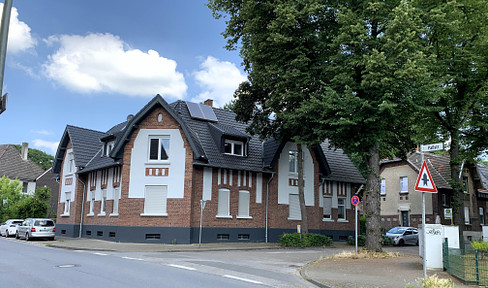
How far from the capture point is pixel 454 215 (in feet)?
81.3

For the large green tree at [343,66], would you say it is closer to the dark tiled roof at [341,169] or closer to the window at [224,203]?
the window at [224,203]

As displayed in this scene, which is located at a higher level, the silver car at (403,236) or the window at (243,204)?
the window at (243,204)

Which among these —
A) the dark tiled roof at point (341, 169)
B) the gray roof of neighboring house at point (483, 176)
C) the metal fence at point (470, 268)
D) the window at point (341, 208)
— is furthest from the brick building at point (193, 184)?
the gray roof of neighboring house at point (483, 176)

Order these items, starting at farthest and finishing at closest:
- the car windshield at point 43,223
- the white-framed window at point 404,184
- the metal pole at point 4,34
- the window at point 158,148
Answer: the white-framed window at point 404,184 → the car windshield at point 43,223 → the window at point 158,148 → the metal pole at point 4,34

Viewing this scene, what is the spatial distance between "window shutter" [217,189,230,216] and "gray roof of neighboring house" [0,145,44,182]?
142ft

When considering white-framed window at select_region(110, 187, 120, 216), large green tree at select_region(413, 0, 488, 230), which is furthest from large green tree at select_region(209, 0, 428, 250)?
white-framed window at select_region(110, 187, 120, 216)

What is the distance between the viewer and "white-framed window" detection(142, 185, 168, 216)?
26.0 metres

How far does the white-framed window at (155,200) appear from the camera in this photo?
85.2ft

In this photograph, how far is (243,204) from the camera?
28484 millimetres

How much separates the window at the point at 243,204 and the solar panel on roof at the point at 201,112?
572 centimetres

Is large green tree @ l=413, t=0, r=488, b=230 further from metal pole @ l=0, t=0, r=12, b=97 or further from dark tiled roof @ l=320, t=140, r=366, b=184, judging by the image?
metal pole @ l=0, t=0, r=12, b=97

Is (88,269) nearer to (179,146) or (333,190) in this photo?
(179,146)

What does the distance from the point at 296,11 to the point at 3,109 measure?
1695 cm

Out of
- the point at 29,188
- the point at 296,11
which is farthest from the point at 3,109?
the point at 29,188
